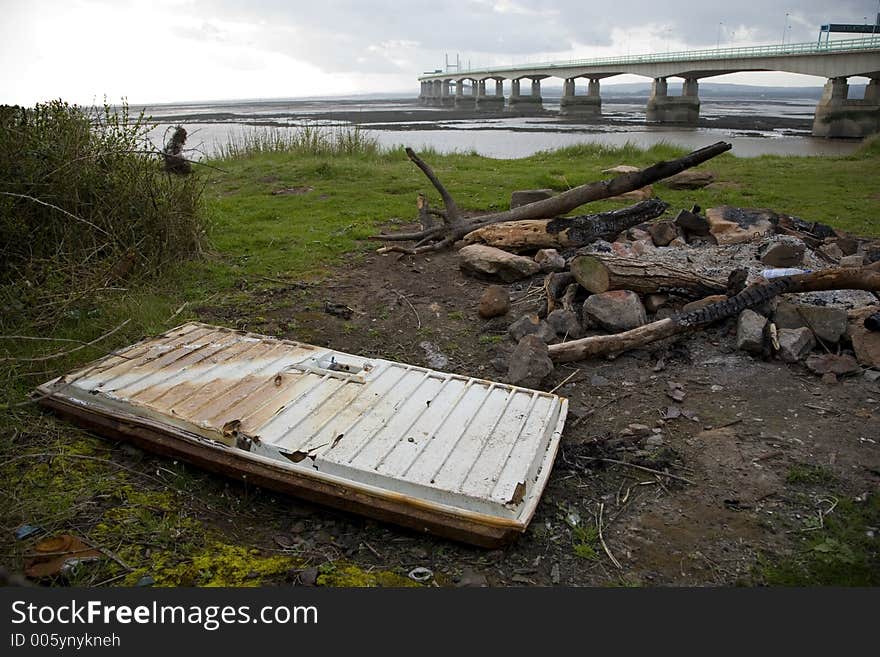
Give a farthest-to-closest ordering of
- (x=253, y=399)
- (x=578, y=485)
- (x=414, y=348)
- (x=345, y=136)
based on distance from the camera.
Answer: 1. (x=345, y=136)
2. (x=414, y=348)
3. (x=253, y=399)
4. (x=578, y=485)

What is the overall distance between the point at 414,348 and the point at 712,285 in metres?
2.68

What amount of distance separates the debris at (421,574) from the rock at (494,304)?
130 inches

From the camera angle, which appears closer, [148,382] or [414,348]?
[148,382]

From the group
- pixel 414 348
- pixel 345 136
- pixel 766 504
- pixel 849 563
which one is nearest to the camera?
pixel 849 563

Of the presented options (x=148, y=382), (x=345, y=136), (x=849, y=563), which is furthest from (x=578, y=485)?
(x=345, y=136)

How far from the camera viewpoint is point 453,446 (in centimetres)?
339

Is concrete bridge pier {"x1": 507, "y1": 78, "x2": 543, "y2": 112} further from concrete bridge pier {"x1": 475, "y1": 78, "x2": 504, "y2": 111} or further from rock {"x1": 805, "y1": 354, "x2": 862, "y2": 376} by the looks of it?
rock {"x1": 805, "y1": 354, "x2": 862, "y2": 376}

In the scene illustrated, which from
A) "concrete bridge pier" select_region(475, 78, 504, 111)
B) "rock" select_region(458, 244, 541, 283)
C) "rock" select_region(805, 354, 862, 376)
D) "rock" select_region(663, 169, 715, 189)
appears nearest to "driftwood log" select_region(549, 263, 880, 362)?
"rock" select_region(805, 354, 862, 376)

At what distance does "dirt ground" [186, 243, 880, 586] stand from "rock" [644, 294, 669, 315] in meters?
0.45

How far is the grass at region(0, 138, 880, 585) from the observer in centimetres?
296

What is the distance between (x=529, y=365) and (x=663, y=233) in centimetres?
333

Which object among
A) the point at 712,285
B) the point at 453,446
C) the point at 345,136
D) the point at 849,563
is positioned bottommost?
the point at 849,563

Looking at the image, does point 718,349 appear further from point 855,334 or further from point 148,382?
point 148,382

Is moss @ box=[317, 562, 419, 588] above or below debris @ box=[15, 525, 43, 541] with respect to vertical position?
below
